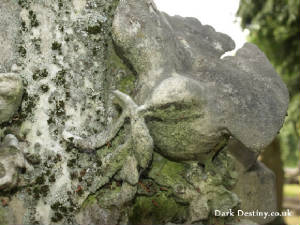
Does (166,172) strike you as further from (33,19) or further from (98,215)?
(33,19)

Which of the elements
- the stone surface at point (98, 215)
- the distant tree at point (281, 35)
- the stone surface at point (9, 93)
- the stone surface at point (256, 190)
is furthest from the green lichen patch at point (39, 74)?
the distant tree at point (281, 35)

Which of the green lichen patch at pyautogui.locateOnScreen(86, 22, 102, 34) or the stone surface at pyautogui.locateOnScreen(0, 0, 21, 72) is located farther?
the green lichen patch at pyautogui.locateOnScreen(86, 22, 102, 34)

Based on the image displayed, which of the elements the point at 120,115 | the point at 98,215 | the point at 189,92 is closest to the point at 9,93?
the point at 120,115

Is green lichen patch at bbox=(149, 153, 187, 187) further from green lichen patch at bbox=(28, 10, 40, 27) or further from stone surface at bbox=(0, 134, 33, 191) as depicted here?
green lichen patch at bbox=(28, 10, 40, 27)

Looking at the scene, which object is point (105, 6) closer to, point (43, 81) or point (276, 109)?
point (43, 81)

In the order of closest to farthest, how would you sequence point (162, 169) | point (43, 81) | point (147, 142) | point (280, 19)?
point (147, 142)
point (43, 81)
point (162, 169)
point (280, 19)

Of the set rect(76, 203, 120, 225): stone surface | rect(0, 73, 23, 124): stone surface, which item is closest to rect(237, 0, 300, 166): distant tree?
rect(76, 203, 120, 225): stone surface

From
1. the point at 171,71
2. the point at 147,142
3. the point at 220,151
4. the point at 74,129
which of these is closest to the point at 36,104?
the point at 74,129
